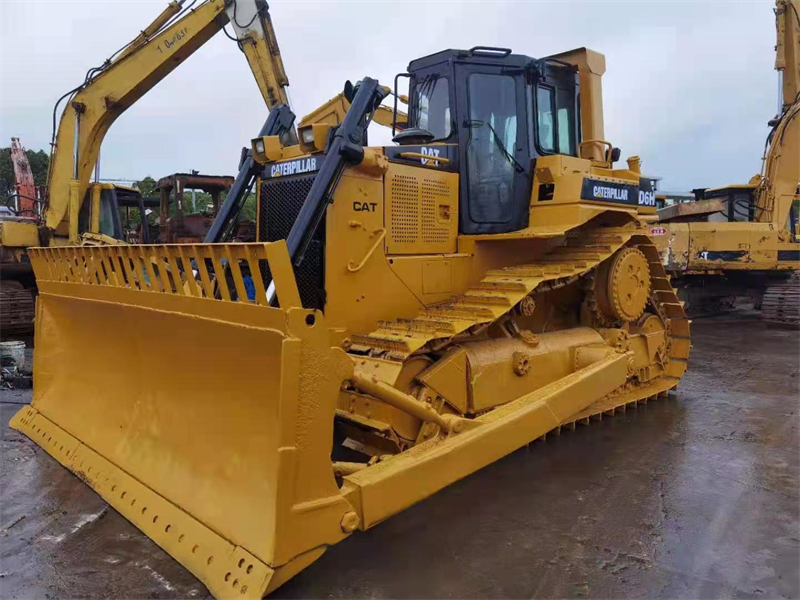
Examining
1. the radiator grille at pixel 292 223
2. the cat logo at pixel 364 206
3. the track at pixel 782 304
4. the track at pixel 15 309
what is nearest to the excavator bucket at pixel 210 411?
the radiator grille at pixel 292 223

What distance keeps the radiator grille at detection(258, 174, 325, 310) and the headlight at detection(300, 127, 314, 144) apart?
0.26m

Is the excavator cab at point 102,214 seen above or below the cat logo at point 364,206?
above

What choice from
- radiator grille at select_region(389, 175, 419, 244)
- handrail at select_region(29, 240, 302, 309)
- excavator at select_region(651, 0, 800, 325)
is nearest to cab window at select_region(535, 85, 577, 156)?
radiator grille at select_region(389, 175, 419, 244)

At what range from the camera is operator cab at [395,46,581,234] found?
533 cm

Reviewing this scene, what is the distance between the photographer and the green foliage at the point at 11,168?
3209 cm

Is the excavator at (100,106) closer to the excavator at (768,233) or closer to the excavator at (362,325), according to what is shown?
the excavator at (362,325)

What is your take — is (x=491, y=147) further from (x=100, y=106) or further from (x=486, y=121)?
(x=100, y=106)

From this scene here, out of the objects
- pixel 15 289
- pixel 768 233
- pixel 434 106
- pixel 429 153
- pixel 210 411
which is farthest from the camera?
pixel 768 233

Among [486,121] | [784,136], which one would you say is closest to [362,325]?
[486,121]

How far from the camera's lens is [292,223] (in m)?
4.82

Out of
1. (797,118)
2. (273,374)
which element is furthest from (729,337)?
(273,374)

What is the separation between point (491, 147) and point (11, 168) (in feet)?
113

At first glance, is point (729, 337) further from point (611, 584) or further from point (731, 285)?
point (611, 584)

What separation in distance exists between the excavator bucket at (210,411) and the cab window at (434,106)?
289 cm
